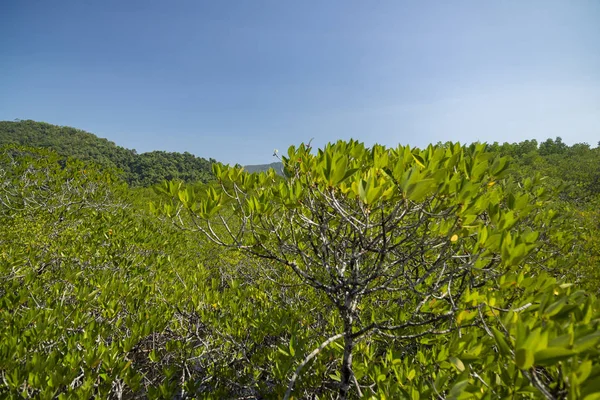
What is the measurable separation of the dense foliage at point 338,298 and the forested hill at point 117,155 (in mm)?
36368

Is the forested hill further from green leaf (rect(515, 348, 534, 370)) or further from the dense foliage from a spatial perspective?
green leaf (rect(515, 348, 534, 370))

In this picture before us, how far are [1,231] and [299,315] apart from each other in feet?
19.1

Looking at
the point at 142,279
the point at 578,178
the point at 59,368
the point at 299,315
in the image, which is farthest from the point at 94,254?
A: the point at 578,178

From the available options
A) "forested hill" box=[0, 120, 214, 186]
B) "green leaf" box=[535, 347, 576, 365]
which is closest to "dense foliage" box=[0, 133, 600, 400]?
"green leaf" box=[535, 347, 576, 365]

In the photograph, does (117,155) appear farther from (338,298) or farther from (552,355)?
(552,355)

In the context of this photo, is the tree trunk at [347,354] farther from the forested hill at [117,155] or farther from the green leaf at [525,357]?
the forested hill at [117,155]

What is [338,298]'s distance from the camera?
67.2 inches

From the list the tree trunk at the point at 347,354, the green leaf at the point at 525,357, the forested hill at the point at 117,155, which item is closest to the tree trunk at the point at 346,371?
the tree trunk at the point at 347,354

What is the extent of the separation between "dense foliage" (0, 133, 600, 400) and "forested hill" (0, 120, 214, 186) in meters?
36.4

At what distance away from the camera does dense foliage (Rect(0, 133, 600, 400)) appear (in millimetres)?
1024

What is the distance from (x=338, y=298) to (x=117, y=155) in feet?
188

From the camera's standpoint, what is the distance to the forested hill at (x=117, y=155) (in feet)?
128

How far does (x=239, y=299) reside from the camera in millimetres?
2859

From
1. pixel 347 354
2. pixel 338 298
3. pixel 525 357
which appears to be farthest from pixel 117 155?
pixel 525 357
